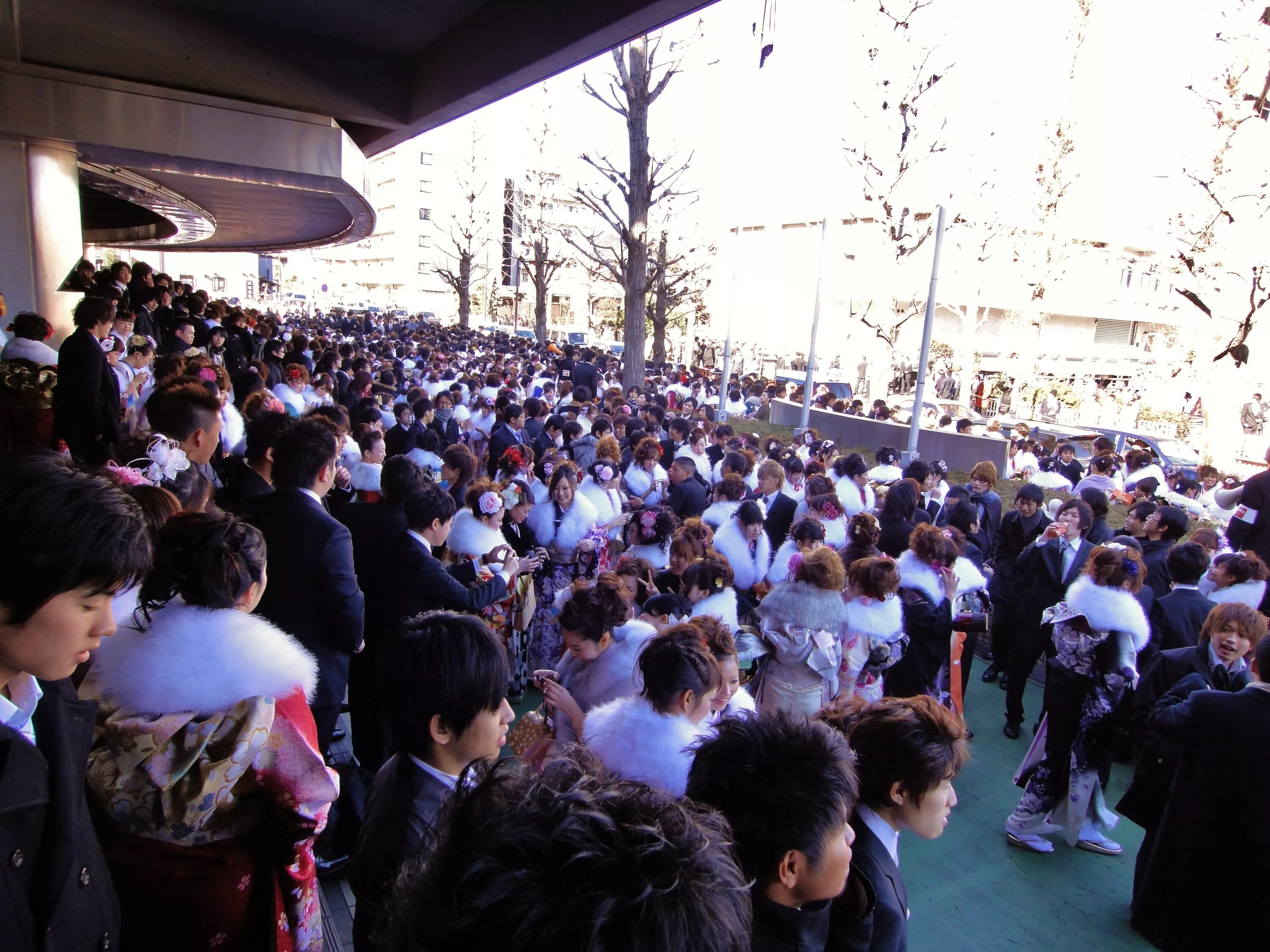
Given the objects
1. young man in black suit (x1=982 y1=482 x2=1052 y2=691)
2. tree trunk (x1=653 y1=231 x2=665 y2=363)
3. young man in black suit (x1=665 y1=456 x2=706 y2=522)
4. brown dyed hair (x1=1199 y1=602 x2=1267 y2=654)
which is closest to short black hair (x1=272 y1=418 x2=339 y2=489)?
young man in black suit (x1=665 y1=456 x2=706 y2=522)

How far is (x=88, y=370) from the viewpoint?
4938 millimetres

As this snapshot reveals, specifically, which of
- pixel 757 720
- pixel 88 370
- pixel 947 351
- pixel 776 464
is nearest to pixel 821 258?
pixel 776 464

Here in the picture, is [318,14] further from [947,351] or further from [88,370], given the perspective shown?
[947,351]

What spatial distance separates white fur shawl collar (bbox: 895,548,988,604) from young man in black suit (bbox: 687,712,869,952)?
2917 mm

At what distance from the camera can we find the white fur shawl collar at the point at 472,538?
15.1 feet

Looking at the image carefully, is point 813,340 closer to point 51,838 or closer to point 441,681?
point 441,681

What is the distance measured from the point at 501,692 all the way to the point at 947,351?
37.6 metres

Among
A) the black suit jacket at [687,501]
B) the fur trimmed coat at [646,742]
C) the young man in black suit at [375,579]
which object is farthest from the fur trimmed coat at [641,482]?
the fur trimmed coat at [646,742]

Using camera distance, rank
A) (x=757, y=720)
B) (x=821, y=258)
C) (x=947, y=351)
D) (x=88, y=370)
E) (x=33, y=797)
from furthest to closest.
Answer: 1. (x=947, y=351)
2. (x=821, y=258)
3. (x=88, y=370)
4. (x=757, y=720)
5. (x=33, y=797)

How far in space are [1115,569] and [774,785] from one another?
3325mm

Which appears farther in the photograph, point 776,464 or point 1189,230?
point 1189,230

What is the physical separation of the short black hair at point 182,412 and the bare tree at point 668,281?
12.1 m

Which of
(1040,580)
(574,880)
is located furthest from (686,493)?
(574,880)

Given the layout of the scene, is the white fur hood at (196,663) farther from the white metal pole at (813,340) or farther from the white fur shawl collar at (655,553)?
the white metal pole at (813,340)
